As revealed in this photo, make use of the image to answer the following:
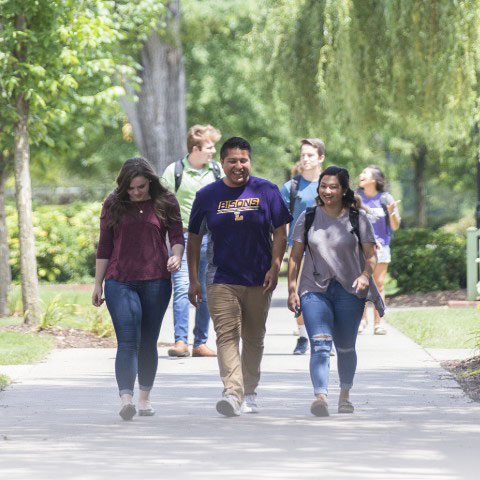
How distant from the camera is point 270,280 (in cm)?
885

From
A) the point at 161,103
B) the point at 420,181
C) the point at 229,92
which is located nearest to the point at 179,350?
the point at 161,103

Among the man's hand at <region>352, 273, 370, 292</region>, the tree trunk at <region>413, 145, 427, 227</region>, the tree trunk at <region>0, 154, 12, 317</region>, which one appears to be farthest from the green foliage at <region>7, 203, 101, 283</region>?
the man's hand at <region>352, 273, 370, 292</region>

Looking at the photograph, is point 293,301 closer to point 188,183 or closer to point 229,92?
point 188,183

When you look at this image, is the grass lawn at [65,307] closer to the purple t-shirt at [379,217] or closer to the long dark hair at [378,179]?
the purple t-shirt at [379,217]

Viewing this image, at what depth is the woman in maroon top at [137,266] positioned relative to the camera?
28.6 ft

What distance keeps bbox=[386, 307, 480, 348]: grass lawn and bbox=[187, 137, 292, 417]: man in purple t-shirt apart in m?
3.95

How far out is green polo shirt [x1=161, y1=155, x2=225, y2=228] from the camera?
12297 millimetres

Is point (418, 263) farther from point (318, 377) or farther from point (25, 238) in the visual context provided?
point (318, 377)

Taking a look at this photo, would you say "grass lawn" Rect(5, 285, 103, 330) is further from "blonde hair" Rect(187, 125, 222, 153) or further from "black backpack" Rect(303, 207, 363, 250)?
"black backpack" Rect(303, 207, 363, 250)

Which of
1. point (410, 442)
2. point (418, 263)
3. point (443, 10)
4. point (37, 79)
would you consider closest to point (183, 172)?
point (37, 79)

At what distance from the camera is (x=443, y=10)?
57.2ft

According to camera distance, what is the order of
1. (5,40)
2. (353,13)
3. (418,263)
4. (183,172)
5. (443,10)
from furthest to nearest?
(418,263) < (353,13) < (443,10) < (5,40) < (183,172)

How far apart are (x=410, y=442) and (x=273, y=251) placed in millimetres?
1790

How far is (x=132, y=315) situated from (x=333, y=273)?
1321mm
